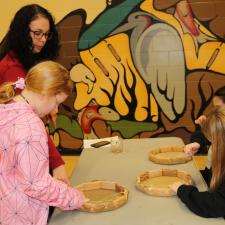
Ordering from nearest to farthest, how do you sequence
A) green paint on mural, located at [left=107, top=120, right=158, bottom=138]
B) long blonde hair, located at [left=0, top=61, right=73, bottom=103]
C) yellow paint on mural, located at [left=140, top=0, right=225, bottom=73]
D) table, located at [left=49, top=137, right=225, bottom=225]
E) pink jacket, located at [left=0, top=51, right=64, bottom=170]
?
table, located at [left=49, top=137, right=225, bottom=225] → long blonde hair, located at [left=0, top=61, right=73, bottom=103] → pink jacket, located at [left=0, top=51, right=64, bottom=170] → yellow paint on mural, located at [left=140, top=0, right=225, bottom=73] → green paint on mural, located at [left=107, top=120, right=158, bottom=138]

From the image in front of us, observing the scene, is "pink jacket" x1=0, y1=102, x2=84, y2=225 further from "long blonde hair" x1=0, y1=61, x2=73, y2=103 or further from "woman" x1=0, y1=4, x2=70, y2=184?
"woman" x1=0, y1=4, x2=70, y2=184

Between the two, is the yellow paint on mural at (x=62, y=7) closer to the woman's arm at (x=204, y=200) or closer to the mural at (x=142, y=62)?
the mural at (x=142, y=62)

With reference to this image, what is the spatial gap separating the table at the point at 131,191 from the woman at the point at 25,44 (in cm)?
21

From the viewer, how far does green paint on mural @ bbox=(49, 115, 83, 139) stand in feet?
13.3

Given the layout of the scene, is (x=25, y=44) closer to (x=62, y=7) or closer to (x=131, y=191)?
(x=131, y=191)

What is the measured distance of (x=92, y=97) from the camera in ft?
13.0

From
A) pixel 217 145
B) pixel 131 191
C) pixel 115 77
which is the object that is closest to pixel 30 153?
pixel 131 191

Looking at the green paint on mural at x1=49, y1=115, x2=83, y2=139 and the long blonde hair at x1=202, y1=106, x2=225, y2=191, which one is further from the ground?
the long blonde hair at x1=202, y1=106, x2=225, y2=191

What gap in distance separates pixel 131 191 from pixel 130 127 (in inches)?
95.4

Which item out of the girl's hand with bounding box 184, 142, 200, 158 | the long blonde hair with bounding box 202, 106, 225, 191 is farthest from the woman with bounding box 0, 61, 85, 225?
the girl's hand with bounding box 184, 142, 200, 158

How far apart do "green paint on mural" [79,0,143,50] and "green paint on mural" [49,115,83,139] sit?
80 centimetres

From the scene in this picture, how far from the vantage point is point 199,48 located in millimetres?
3732

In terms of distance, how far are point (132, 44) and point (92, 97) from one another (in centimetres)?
70

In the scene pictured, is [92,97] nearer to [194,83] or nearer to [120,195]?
[194,83]
